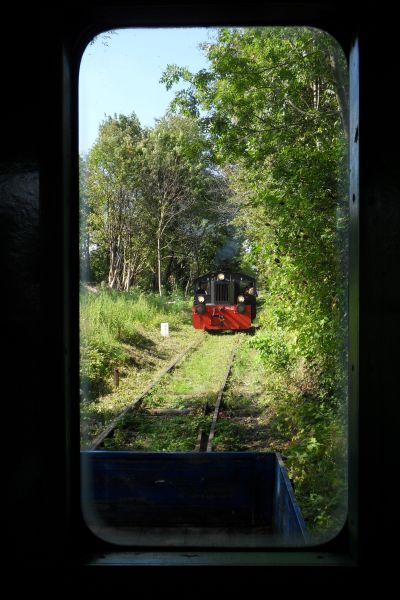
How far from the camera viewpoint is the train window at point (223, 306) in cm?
159

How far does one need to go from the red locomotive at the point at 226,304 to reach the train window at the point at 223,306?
0.09m

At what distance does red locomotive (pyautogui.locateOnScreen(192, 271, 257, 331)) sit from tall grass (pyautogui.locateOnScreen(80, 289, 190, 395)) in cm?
175

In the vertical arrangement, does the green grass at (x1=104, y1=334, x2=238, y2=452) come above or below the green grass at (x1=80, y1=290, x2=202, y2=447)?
below

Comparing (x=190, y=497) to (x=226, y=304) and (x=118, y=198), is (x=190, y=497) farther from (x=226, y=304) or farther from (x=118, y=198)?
(x=226, y=304)

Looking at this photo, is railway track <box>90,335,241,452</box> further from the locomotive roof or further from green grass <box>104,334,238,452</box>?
the locomotive roof

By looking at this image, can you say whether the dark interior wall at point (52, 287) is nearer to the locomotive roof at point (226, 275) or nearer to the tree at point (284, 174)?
the locomotive roof at point (226, 275)

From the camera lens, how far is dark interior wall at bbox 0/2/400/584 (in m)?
1.22

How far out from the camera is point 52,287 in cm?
127

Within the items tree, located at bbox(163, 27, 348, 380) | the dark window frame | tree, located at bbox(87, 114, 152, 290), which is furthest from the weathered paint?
the dark window frame

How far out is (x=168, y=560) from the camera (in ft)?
4.17

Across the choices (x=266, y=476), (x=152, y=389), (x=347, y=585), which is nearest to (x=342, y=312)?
(x=347, y=585)
